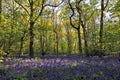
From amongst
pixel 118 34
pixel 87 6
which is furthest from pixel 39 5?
pixel 118 34

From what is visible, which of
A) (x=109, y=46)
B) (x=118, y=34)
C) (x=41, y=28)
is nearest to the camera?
(x=109, y=46)

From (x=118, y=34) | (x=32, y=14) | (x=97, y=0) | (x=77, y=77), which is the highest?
(x=97, y=0)

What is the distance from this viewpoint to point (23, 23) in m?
30.3

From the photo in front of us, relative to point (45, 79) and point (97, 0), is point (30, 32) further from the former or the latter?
point (45, 79)

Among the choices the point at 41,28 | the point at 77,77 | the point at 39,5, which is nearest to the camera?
the point at 77,77

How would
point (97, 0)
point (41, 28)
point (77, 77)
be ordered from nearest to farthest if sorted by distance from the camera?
point (77, 77) < point (41, 28) < point (97, 0)

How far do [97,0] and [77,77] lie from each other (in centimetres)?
3005

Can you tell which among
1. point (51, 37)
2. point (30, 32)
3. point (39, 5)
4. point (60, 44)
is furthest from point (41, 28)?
point (60, 44)

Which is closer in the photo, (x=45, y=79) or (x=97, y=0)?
(x=45, y=79)

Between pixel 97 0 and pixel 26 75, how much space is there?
2992 cm

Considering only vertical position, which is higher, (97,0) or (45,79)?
(97,0)

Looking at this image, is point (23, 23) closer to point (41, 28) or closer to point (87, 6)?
point (41, 28)

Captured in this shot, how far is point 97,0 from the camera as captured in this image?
38.4 metres

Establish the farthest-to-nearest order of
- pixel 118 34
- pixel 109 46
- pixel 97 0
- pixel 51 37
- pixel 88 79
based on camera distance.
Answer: pixel 51 37 → pixel 97 0 → pixel 118 34 → pixel 109 46 → pixel 88 79
